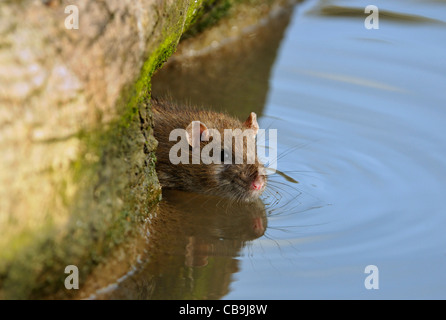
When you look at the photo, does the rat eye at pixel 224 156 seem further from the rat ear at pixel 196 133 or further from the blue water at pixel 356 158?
the blue water at pixel 356 158

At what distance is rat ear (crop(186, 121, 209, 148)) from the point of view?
6.89 meters

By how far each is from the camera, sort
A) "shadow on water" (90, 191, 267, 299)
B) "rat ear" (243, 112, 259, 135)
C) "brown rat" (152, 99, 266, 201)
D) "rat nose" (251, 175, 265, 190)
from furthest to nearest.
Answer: "rat ear" (243, 112, 259, 135) → "brown rat" (152, 99, 266, 201) → "rat nose" (251, 175, 265, 190) → "shadow on water" (90, 191, 267, 299)

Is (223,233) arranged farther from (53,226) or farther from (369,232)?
(53,226)

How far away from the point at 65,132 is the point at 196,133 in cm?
252

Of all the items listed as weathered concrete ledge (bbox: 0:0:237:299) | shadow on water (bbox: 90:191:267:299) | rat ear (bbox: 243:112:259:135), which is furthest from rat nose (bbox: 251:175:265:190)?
weathered concrete ledge (bbox: 0:0:237:299)

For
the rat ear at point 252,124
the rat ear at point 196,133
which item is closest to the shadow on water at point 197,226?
the rat ear at point 196,133

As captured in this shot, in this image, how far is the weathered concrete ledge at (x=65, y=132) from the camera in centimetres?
423

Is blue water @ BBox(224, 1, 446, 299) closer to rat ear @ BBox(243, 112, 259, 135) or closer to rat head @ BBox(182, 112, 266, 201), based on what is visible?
rat head @ BBox(182, 112, 266, 201)

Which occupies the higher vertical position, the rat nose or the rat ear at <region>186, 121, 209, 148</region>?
the rat ear at <region>186, 121, 209, 148</region>

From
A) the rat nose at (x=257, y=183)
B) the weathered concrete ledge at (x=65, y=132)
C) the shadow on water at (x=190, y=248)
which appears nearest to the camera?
the weathered concrete ledge at (x=65, y=132)

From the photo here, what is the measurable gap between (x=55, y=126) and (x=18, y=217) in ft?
1.94
